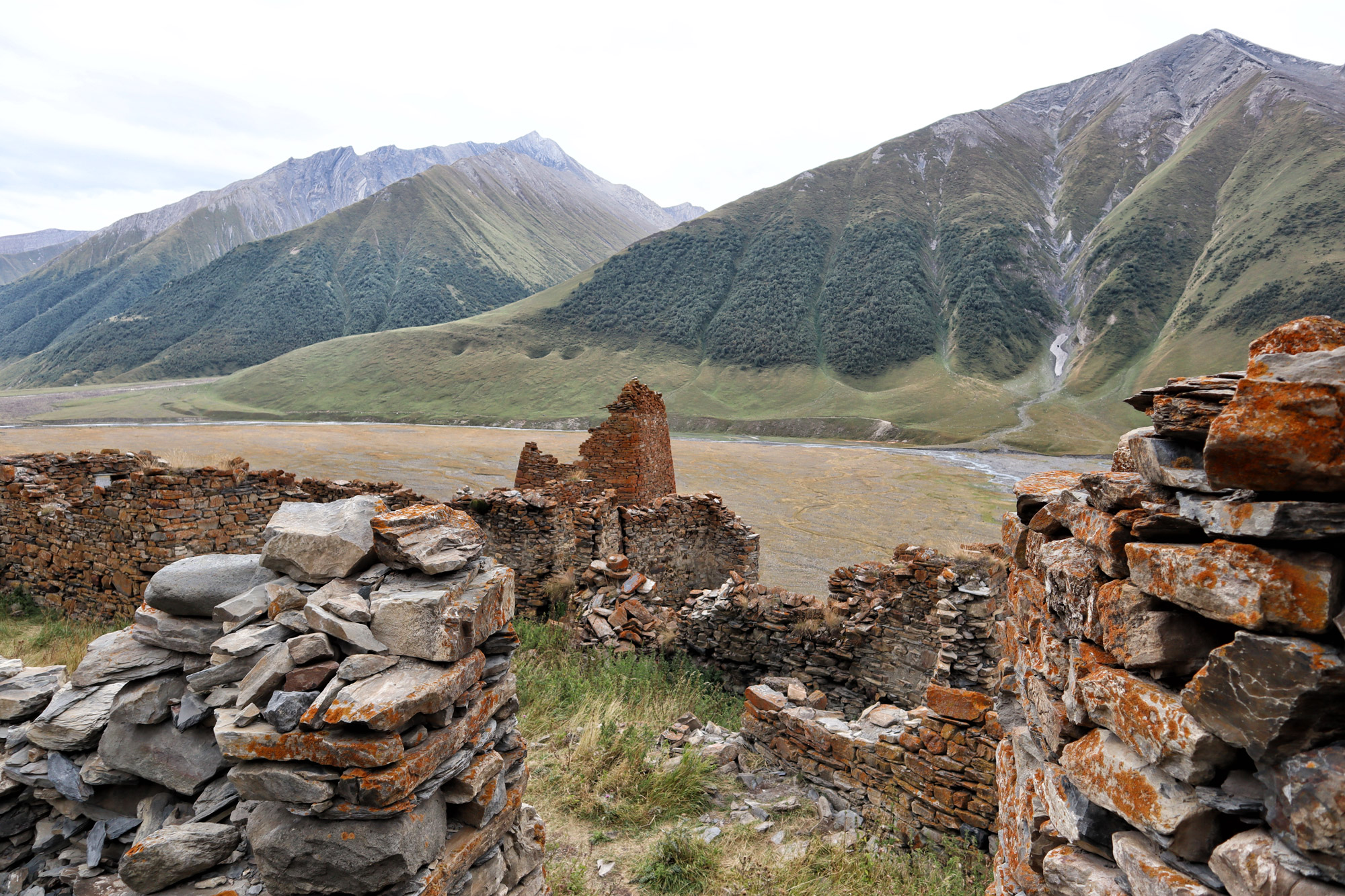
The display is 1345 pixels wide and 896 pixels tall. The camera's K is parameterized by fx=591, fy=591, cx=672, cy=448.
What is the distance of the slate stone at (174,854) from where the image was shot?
2.89m


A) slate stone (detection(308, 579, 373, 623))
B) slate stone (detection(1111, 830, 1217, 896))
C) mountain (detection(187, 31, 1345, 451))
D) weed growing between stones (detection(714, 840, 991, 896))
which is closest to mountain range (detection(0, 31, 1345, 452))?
mountain (detection(187, 31, 1345, 451))

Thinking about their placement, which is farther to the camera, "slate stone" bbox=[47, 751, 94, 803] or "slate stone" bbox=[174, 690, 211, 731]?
"slate stone" bbox=[47, 751, 94, 803]

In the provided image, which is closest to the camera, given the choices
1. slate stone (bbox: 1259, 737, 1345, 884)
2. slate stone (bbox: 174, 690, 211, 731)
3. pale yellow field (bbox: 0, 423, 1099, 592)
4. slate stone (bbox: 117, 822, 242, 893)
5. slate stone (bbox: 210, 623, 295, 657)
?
slate stone (bbox: 1259, 737, 1345, 884)

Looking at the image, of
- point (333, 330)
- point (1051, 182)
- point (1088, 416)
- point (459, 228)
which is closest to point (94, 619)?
point (1088, 416)

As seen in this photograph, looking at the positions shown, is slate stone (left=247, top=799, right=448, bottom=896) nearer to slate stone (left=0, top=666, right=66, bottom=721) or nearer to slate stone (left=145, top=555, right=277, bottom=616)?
slate stone (left=145, top=555, right=277, bottom=616)

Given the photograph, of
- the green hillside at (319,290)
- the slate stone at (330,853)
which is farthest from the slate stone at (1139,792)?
the green hillside at (319,290)

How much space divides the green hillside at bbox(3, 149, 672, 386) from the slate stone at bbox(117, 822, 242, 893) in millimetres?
139077

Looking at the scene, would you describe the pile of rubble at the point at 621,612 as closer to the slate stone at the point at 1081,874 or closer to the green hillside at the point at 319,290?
the slate stone at the point at 1081,874

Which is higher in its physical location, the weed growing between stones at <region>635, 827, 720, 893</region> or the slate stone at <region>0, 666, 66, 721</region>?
the slate stone at <region>0, 666, 66, 721</region>

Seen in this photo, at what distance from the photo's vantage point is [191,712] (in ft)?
10.6

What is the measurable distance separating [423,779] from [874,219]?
124949 mm

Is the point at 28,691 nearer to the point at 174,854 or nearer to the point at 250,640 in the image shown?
the point at 174,854

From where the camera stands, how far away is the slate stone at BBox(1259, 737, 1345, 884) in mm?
1434

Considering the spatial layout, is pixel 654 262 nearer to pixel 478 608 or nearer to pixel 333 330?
pixel 333 330
